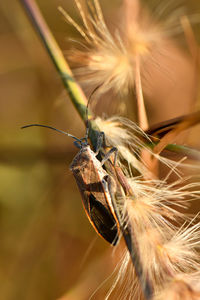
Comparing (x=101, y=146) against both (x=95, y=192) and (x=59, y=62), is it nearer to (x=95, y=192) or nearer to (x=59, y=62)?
(x=95, y=192)

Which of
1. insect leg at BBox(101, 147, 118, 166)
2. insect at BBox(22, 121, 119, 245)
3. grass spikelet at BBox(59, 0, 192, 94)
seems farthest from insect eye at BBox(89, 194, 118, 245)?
grass spikelet at BBox(59, 0, 192, 94)

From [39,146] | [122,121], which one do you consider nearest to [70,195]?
[39,146]

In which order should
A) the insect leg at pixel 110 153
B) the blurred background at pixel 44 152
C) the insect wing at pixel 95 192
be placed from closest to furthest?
the insect leg at pixel 110 153, the insect wing at pixel 95 192, the blurred background at pixel 44 152

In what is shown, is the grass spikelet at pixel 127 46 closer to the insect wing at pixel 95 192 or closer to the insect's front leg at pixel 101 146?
the insect's front leg at pixel 101 146

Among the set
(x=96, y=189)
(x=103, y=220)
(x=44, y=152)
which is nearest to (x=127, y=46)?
(x=96, y=189)

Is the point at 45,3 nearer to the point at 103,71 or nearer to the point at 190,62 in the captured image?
the point at 103,71

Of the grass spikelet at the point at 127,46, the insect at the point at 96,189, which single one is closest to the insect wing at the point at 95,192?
the insect at the point at 96,189

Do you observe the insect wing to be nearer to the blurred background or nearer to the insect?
the insect
